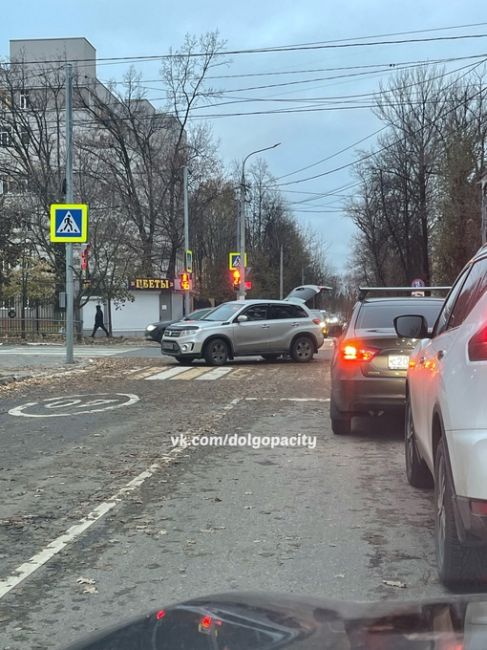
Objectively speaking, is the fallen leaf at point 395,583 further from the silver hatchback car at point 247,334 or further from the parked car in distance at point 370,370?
the silver hatchback car at point 247,334

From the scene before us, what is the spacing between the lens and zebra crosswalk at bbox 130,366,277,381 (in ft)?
48.7

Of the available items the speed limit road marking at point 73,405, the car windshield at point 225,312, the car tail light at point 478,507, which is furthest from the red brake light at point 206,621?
the car windshield at point 225,312

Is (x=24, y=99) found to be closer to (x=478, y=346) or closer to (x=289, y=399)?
(x=289, y=399)

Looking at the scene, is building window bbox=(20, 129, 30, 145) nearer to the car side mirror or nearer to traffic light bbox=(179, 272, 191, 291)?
traffic light bbox=(179, 272, 191, 291)

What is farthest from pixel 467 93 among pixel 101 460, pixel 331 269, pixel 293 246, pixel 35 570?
pixel 331 269

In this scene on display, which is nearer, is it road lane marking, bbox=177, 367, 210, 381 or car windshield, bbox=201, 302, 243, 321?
road lane marking, bbox=177, 367, 210, 381

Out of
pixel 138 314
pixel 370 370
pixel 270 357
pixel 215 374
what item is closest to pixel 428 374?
pixel 370 370

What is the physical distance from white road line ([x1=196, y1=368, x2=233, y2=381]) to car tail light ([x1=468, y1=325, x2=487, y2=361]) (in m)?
11.5

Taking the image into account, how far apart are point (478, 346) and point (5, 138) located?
3909 cm

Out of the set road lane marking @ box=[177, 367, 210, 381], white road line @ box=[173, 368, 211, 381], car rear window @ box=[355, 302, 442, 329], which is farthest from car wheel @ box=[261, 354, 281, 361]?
car rear window @ box=[355, 302, 442, 329]

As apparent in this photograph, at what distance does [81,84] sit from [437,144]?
21.6 meters

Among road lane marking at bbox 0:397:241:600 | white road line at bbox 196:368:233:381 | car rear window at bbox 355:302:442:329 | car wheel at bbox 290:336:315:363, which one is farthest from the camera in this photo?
car wheel at bbox 290:336:315:363

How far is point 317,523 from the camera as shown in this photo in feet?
16.3

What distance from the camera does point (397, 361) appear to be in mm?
7582
